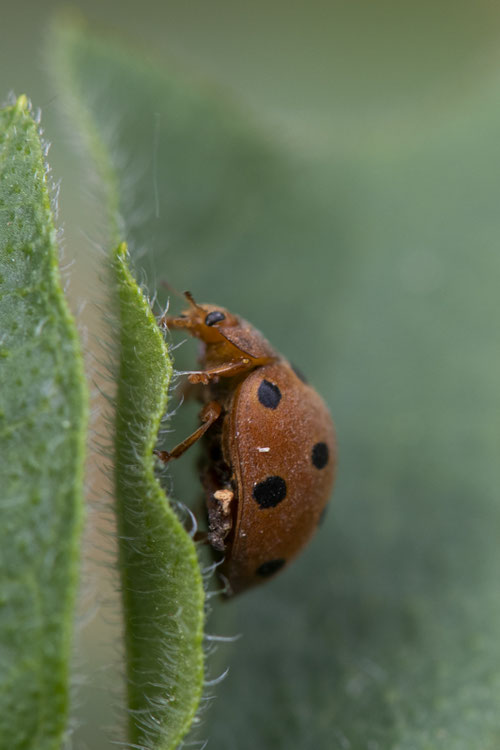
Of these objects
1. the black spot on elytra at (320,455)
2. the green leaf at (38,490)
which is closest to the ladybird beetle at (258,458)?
the black spot on elytra at (320,455)

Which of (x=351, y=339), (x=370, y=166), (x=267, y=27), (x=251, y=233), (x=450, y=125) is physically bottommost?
(x=351, y=339)

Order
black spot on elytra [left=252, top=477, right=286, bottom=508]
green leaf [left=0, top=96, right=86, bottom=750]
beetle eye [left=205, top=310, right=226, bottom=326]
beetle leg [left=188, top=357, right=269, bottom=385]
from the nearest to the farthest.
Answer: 1. green leaf [left=0, top=96, right=86, bottom=750]
2. black spot on elytra [left=252, top=477, right=286, bottom=508]
3. beetle leg [left=188, top=357, right=269, bottom=385]
4. beetle eye [left=205, top=310, right=226, bottom=326]

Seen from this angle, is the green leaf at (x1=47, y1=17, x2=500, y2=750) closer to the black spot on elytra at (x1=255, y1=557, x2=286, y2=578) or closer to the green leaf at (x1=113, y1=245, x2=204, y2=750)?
the black spot on elytra at (x1=255, y1=557, x2=286, y2=578)

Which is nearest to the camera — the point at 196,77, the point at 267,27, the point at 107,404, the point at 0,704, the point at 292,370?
the point at 0,704

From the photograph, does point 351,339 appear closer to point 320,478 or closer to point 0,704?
point 320,478

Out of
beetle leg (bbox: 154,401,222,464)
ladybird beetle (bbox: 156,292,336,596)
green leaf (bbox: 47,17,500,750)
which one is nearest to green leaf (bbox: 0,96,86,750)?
ladybird beetle (bbox: 156,292,336,596)

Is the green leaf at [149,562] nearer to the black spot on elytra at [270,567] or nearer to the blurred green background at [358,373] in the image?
the blurred green background at [358,373]

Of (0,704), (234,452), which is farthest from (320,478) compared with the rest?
(0,704)
